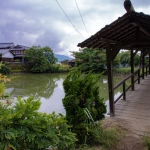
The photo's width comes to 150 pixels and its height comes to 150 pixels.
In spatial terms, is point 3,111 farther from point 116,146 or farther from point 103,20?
point 103,20

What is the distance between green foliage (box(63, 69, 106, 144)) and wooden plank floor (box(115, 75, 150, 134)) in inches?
41.6

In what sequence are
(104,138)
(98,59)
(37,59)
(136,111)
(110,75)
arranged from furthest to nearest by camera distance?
(37,59), (98,59), (136,111), (110,75), (104,138)

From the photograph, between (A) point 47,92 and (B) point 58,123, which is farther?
(A) point 47,92

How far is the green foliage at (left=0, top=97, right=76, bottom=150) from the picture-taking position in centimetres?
160

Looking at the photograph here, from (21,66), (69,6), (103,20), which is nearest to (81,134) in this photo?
(69,6)

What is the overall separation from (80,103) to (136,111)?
7.13ft

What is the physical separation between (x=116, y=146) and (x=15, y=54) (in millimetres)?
30535

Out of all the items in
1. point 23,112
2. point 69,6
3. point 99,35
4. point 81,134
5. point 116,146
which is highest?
point 69,6

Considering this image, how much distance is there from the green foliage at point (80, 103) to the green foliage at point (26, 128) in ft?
2.09

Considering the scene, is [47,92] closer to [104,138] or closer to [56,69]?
[104,138]

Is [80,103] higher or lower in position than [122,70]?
lower

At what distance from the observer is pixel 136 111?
4.30 m

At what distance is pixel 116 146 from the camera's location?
256cm

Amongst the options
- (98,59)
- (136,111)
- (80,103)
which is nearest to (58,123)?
(80,103)
